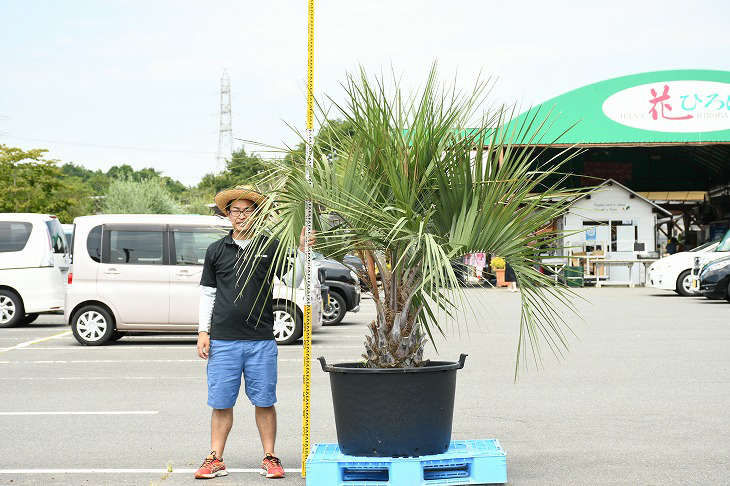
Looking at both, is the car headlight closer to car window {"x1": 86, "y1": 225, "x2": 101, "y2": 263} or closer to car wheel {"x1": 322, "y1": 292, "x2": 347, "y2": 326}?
car wheel {"x1": 322, "y1": 292, "x2": 347, "y2": 326}

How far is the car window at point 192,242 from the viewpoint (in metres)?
15.1

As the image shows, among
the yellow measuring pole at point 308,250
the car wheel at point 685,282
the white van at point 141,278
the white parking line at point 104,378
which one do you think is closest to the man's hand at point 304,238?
the yellow measuring pole at point 308,250

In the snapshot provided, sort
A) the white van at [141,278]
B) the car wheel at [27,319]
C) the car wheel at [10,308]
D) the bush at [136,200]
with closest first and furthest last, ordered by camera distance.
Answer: the white van at [141,278] < the car wheel at [10,308] < the car wheel at [27,319] < the bush at [136,200]

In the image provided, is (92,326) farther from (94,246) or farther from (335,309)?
(335,309)

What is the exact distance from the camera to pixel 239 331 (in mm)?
6375

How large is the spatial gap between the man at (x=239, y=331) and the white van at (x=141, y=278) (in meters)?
8.31

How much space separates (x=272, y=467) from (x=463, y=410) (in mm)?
3100

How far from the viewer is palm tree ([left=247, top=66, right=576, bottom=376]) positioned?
19.7 feet

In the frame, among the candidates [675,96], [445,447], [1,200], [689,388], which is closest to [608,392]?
[689,388]

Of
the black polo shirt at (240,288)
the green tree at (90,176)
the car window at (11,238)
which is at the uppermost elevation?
the green tree at (90,176)

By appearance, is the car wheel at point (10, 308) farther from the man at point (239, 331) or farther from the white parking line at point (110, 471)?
the man at point (239, 331)

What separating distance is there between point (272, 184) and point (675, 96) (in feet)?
122

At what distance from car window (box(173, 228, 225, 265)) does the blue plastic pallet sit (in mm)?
9272

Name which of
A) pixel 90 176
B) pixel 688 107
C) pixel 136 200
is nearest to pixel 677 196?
pixel 688 107
